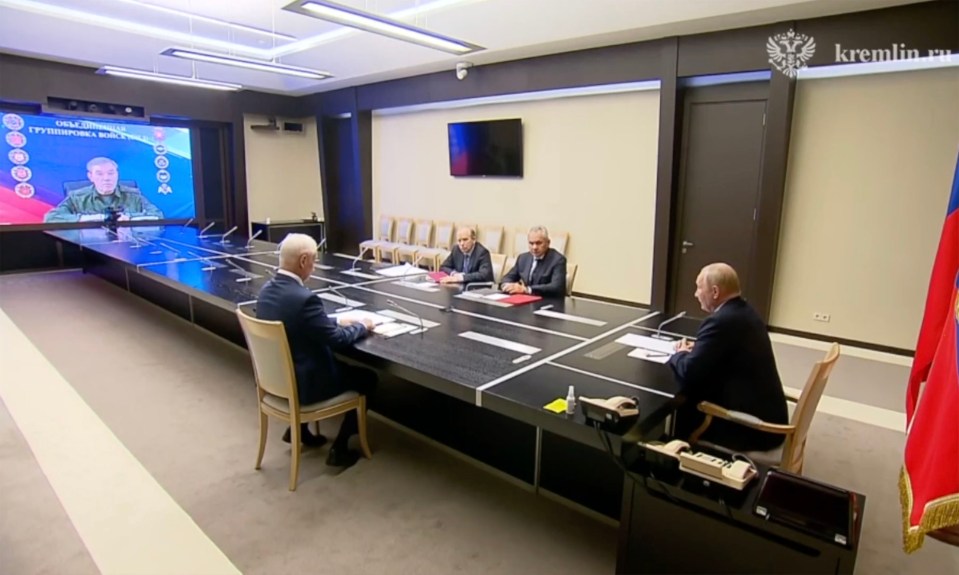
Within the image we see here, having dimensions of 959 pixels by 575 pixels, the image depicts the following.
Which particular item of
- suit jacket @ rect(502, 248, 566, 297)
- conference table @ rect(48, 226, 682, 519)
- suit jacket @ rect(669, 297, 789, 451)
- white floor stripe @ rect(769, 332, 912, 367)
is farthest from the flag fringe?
white floor stripe @ rect(769, 332, 912, 367)

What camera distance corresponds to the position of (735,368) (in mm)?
2193

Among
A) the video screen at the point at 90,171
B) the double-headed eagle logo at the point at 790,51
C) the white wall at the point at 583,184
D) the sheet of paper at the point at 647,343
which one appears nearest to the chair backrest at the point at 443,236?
the white wall at the point at 583,184

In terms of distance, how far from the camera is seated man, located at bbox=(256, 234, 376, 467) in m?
2.52

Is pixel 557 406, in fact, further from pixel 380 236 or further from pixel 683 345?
pixel 380 236

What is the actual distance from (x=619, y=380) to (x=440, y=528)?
996 millimetres

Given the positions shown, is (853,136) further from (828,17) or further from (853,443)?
(853,443)

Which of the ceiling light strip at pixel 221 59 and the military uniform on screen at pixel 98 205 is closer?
the ceiling light strip at pixel 221 59

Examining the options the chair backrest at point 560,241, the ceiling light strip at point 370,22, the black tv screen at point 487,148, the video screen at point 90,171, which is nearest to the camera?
the ceiling light strip at point 370,22

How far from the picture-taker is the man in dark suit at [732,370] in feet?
7.09

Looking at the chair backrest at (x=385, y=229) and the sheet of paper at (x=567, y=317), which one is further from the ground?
the chair backrest at (x=385, y=229)

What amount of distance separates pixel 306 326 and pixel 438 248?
16.9 feet

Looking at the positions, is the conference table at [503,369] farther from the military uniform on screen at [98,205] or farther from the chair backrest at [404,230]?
the military uniform on screen at [98,205]

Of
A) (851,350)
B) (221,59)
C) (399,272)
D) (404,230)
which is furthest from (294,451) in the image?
(404,230)

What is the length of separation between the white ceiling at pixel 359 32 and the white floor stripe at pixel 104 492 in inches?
149
